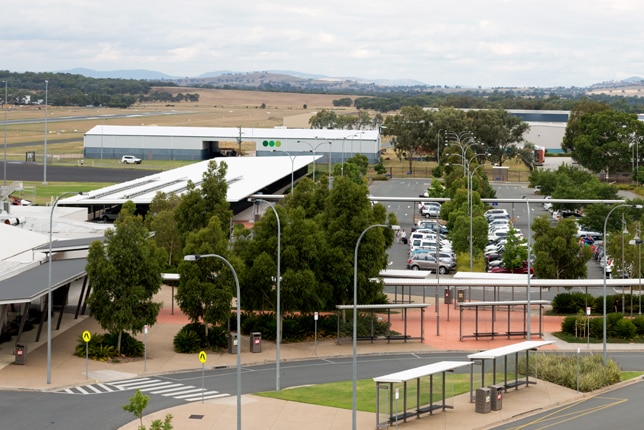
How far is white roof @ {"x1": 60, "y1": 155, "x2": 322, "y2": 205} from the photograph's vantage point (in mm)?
90438

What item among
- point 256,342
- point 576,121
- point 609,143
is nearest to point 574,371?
point 256,342

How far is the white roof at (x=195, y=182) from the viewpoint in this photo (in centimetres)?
9044

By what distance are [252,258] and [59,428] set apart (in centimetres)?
1837

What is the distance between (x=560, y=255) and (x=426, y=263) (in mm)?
12427

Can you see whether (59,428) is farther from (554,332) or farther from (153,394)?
(554,332)

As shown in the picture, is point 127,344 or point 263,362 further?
point 127,344

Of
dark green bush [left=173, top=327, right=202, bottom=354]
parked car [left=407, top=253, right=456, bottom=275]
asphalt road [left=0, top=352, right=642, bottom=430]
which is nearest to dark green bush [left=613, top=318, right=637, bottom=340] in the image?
asphalt road [left=0, top=352, right=642, bottom=430]

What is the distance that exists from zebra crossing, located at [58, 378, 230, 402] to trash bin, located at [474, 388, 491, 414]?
967 cm

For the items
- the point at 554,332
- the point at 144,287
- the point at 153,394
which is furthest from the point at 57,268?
the point at 554,332

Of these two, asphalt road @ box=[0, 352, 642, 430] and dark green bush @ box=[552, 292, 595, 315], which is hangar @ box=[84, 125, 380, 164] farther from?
asphalt road @ box=[0, 352, 642, 430]

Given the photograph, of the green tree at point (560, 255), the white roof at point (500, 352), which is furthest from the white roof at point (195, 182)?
the white roof at point (500, 352)

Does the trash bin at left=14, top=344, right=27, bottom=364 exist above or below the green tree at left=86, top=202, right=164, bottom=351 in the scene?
below

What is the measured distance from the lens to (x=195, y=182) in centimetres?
10144

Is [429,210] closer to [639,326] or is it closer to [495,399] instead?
[639,326]
